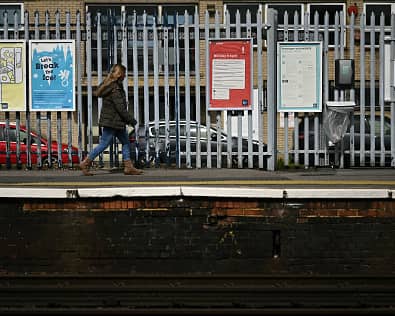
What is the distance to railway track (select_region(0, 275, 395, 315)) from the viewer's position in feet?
27.4

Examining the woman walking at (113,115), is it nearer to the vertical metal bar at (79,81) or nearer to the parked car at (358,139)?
the vertical metal bar at (79,81)

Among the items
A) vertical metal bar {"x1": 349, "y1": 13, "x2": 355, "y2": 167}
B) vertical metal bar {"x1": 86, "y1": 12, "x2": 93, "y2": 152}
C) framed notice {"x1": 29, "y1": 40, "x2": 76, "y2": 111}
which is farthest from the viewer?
vertical metal bar {"x1": 349, "y1": 13, "x2": 355, "y2": 167}

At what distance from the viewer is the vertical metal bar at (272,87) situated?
13227 mm

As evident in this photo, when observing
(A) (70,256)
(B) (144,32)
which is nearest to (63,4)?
(B) (144,32)

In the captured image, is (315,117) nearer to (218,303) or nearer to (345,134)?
(345,134)

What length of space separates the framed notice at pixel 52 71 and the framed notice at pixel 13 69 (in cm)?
15

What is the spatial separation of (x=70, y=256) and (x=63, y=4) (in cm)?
1937

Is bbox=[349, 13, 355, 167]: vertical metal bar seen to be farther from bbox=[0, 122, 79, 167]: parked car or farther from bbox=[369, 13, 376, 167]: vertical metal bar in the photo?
bbox=[0, 122, 79, 167]: parked car

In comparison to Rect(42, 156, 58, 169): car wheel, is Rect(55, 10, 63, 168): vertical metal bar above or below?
above

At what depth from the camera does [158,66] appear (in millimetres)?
13453

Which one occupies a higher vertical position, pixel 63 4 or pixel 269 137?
pixel 63 4

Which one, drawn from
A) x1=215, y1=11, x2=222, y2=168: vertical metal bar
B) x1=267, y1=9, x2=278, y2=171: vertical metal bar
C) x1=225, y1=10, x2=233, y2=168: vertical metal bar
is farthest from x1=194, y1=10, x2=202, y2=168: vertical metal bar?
x1=267, y1=9, x2=278, y2=171: vertical metal bar

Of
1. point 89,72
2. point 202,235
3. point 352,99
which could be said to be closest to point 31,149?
point 89,72

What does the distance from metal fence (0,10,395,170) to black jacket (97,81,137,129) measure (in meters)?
1.08
